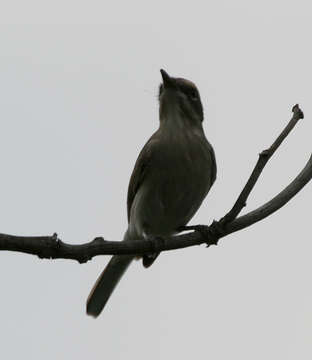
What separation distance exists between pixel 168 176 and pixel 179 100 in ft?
3.24

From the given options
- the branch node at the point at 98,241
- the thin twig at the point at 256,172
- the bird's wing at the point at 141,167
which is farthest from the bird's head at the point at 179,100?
the branch node at the point at 98,241

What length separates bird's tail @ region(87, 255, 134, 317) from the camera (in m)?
7.15

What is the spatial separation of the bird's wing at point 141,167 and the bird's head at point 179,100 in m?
0.33

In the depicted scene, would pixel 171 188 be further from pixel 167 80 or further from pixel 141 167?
pixel 167 80

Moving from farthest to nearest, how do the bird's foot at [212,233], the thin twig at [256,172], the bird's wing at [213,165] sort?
1. the bird's wing at [213,165]
2. the bird's foot at [212,233]
3. the thin twig at [256,172]

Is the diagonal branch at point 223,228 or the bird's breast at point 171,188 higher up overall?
the bird's breast at point 171,188

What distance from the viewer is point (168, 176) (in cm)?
690

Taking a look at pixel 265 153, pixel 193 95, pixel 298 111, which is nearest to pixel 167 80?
pixel 193 95

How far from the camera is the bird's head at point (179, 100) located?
7336 millimetres

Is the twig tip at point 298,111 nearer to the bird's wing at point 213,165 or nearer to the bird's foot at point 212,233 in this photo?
the bird's foot at point 212,233

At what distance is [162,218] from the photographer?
7039 mm

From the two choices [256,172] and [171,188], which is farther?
[171,188]

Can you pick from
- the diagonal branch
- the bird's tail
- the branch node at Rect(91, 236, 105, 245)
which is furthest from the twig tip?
the bird's tail

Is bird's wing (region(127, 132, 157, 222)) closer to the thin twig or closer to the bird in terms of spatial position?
the bird
